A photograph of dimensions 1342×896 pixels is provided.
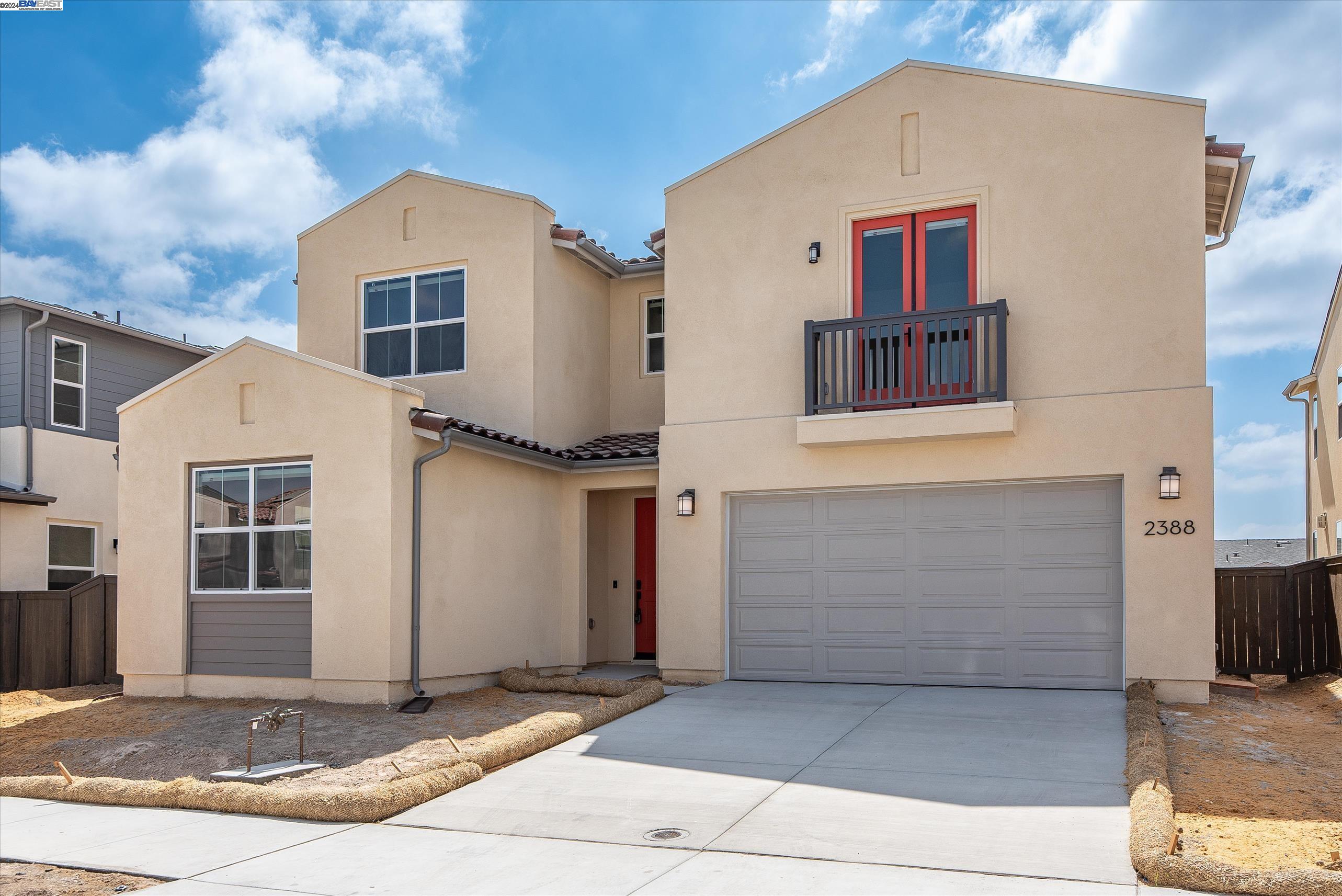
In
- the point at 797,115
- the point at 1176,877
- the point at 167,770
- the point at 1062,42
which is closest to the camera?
the point at 1176,877

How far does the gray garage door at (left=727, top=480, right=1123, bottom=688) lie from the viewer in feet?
35.8

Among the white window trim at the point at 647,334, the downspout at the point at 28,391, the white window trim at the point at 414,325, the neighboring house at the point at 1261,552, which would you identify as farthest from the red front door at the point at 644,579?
the neighboring house at the point at 1261,552

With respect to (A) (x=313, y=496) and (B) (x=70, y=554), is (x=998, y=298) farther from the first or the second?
(B) (x=70, y=554)

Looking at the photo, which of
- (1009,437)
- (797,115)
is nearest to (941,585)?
(1009,437)

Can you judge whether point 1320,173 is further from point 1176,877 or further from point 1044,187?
point 1176,877

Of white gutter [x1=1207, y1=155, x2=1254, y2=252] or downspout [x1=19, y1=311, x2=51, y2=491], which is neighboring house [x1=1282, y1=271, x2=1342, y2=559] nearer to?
white gutter [x1=1207, y1=155, x2=1254, y2=252]

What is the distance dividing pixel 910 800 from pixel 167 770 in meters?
6.08

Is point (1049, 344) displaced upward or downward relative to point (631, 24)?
downward

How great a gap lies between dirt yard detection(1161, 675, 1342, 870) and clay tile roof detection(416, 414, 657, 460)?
6.85 meters

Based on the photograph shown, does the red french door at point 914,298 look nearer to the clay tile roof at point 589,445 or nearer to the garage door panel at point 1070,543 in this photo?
the garage door panel at point 1070,543

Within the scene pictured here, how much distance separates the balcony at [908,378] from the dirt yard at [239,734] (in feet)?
13.7

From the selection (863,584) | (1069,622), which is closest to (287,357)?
(863,584)

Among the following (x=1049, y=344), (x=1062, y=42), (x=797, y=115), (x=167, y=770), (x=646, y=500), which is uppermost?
(x=1062, y=42)

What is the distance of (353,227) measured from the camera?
14953mm
